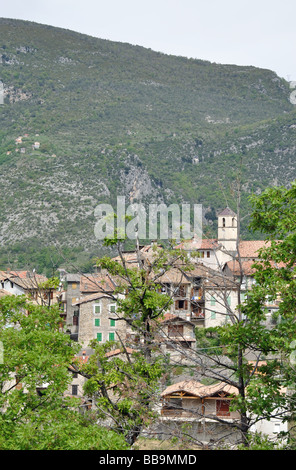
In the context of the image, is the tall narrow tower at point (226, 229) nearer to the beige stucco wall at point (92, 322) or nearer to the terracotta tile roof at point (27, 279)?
the terracotta tile roof at point (27, 279)

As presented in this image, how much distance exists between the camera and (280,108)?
653 ft

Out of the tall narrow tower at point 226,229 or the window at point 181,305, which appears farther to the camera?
the tall narrow tower at point 226,229

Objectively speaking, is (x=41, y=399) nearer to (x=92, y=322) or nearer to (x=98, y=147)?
(x=92, y=322)

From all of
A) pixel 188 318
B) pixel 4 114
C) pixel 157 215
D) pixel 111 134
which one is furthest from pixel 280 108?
pixel 188 318

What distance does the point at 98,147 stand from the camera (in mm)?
138000

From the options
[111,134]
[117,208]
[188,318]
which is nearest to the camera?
[188,318]

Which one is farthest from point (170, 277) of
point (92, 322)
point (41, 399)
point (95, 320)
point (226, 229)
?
point (226, 229)

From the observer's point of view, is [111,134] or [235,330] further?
[111,134]

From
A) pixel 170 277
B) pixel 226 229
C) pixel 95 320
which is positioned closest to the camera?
pixel 170 277

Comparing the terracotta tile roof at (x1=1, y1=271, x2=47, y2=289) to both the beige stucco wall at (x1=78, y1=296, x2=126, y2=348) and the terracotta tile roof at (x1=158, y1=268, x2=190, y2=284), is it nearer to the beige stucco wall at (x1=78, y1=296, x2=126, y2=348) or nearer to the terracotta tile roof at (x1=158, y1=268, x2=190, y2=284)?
the beige stucco wall at (x1=78, y1=296, x2=126, y2=348)

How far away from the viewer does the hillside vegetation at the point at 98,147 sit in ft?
342

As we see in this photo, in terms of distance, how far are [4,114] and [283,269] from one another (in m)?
153

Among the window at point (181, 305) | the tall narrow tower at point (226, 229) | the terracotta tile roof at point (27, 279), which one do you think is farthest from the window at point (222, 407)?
the tall narrow tower at point (226, 229)
